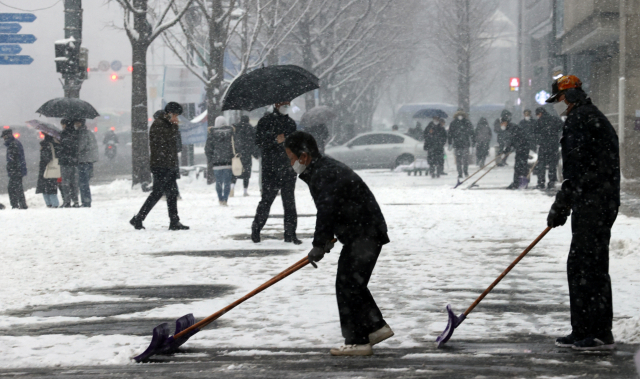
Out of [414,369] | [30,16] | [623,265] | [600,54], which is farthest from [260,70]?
[600,54]

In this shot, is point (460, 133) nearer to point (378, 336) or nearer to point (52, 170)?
point (52, 170)

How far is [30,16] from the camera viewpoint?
25.4 meters

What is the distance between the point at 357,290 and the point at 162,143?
673cm

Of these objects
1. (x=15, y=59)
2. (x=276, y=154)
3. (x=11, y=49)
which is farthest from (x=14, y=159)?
(x=11, y=49)

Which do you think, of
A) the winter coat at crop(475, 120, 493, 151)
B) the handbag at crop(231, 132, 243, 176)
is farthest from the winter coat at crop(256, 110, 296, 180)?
the winter coat at crop(475, 120, 493, 151)

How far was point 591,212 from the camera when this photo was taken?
16.0ft

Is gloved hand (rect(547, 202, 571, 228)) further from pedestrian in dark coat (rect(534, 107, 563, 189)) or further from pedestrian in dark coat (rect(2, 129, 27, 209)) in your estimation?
pedestrian in dark coat (rect(534, 107, 563, 189))

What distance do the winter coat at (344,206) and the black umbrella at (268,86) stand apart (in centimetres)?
526

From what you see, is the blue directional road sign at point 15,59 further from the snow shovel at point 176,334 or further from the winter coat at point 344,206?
the winter coat at point 344,206

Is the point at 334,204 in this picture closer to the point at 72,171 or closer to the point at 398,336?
the point at 398,336

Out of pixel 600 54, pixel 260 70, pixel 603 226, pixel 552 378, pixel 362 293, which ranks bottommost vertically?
pixel 552 378

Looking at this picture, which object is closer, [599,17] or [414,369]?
[414,369]

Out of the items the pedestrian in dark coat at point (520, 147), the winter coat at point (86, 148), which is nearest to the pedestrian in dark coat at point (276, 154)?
the winter coat at point (86, 148)

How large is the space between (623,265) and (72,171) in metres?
10.9
